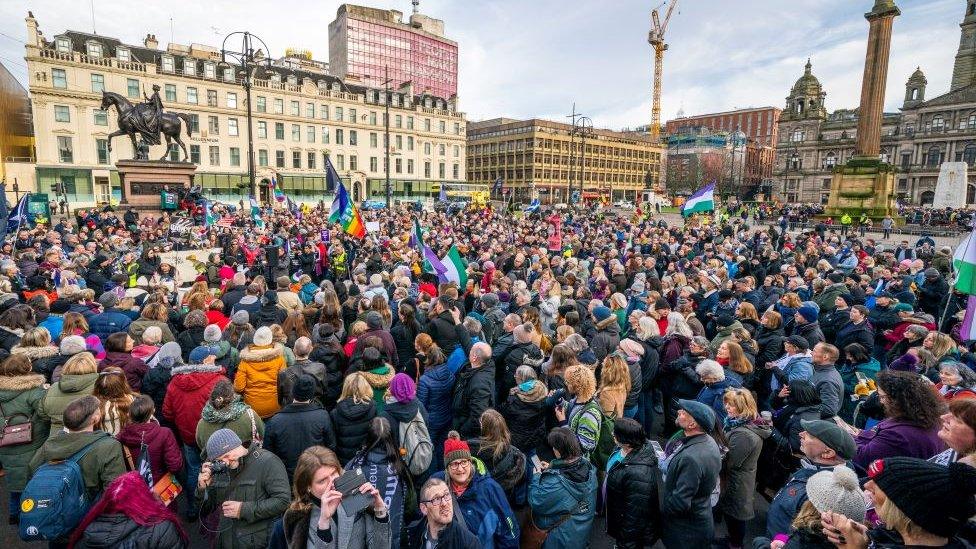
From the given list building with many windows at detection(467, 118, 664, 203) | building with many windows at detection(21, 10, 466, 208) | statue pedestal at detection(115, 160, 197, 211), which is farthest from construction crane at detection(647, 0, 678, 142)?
statue pedestal at detection(115, 160, 197, 211)

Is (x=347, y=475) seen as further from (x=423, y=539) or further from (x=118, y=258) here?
(x=118, y=258)

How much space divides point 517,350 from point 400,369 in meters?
1.91

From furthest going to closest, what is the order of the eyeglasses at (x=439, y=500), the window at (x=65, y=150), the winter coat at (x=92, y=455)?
the window at (x=65, y=150), the winter coat at (x=92, y=455), the eyeglasses at (x=439, y=500)

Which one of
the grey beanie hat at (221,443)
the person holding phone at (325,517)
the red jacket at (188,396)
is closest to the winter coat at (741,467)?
the person holding phone at (325,517)

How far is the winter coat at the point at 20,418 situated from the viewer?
4.22 m

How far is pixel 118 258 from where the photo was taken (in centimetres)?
1288

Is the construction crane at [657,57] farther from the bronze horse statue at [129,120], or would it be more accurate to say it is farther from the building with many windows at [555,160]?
the bronze horse statue at [129,120]

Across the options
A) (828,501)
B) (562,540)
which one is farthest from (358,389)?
(828,501)

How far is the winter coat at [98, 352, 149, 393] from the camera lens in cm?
517

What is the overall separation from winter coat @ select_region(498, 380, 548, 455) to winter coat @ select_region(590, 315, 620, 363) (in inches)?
74.1

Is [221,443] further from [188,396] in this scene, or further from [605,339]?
[605,339]

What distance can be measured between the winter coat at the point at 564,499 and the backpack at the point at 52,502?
3165 millimetres

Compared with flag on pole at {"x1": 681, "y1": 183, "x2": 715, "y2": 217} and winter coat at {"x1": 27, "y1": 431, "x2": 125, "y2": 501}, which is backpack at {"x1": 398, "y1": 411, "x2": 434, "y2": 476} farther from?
flag on pole at {"x1": 681, "y1": 183, "x2": 715, "y2": 217}

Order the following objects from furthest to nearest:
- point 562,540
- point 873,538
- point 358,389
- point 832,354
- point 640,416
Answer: point 640,416
point 832,354
point 358,389
point 562,540
point 873,538
